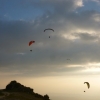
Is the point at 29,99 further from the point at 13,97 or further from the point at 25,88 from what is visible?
the point at 25,88

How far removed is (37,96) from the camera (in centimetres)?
6562

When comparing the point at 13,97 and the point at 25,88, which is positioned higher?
the point at 25,88

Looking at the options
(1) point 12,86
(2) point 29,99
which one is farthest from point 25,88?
(2) point 29,99

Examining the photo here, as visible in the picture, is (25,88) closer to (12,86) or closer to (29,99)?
(12,86)

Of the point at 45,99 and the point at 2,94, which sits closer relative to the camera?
the point at 2,94

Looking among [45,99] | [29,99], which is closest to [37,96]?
[45,99]

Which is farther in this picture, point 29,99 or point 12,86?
point 12,86

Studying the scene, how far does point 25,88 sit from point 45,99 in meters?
6.89

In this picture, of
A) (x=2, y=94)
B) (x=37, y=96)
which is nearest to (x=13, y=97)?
(x=2, y=94)

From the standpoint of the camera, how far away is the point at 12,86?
69375mm

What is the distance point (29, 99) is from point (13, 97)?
168 inches

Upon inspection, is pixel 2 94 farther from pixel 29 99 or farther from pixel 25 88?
pixel 25 88

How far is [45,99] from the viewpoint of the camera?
65.9 metres

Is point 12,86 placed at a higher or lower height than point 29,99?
higher
